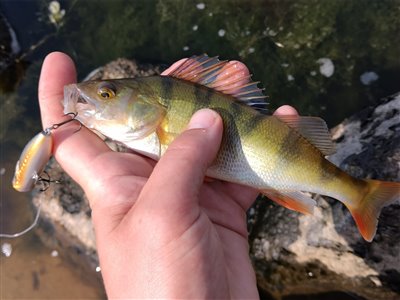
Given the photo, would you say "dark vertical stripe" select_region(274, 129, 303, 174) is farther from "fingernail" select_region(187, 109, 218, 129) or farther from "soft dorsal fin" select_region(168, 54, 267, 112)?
"fingernail" select_region(187, 109, 218, 129)

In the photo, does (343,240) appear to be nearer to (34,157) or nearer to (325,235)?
(325,235)

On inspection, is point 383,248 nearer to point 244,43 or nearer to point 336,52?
point 336,52

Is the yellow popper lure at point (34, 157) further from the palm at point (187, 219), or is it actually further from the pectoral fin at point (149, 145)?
the pectoral fin at point (149, 145)

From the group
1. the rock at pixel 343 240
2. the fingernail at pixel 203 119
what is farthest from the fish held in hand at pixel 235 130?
the rock at pixel 343 240

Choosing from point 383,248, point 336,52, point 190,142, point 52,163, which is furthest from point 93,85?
point 336,52

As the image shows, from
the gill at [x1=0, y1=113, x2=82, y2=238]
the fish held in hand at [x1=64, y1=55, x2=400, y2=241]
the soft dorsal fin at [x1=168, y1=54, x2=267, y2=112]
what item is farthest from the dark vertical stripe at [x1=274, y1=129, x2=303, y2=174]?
the gill at [x1=0, y1=113, x2=82, y2=238]

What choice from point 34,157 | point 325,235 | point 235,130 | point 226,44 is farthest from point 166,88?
point 226,44

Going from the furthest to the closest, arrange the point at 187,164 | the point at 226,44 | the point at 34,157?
the point at 226,44 → the point at 34,157 → the point at 187,164
